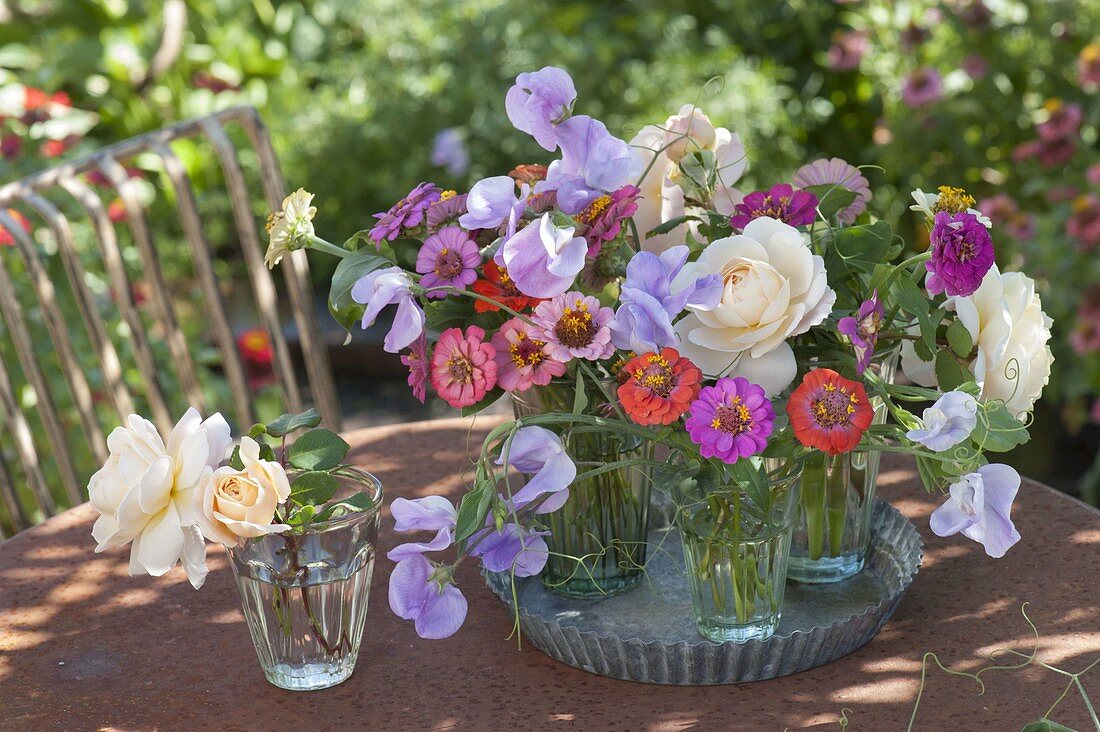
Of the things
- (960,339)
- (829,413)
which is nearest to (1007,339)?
(960,339)

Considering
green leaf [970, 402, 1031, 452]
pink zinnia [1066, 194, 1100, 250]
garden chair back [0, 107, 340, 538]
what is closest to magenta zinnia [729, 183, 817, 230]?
green leaf [970, 402, 1031, 452]

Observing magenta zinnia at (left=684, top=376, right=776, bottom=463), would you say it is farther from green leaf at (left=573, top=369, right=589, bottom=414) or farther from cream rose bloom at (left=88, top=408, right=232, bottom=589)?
cream rose bloom at (left=88, top=408, right=232, bottom=589)

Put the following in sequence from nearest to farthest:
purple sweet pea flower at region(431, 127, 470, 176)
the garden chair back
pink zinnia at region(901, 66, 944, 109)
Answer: the garden chair back → pink zinnia at region(901, 66, 944, 109) → purple sweet pea flower at region(431, 127, 470, 176)

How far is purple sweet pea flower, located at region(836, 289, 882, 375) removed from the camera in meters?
0.97

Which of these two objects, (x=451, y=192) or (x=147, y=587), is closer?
(x=451, y=192)

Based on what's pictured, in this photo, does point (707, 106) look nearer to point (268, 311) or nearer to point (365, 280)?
point (268, 311)

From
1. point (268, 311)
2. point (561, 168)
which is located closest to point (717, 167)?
point (561, 168)

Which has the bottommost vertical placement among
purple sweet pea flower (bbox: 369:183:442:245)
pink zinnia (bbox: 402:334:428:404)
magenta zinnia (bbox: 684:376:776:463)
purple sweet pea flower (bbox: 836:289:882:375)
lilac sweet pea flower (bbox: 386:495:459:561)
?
lilac sweet pea flower (bbox: 386:495:459:561)

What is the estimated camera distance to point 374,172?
169 inches

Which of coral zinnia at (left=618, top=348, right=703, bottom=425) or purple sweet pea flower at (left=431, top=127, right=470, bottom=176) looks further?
purple sweet pea flower at (left=431, top=127, right=470, bottom=176)

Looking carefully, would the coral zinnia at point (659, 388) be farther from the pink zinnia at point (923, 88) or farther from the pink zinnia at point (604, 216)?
the pink zinnia at point (923, 88)

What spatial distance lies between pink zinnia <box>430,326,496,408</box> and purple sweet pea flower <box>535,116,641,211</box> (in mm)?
130

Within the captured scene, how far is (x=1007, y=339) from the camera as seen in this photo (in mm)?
1007

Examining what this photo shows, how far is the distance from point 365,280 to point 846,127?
3.20 metres
